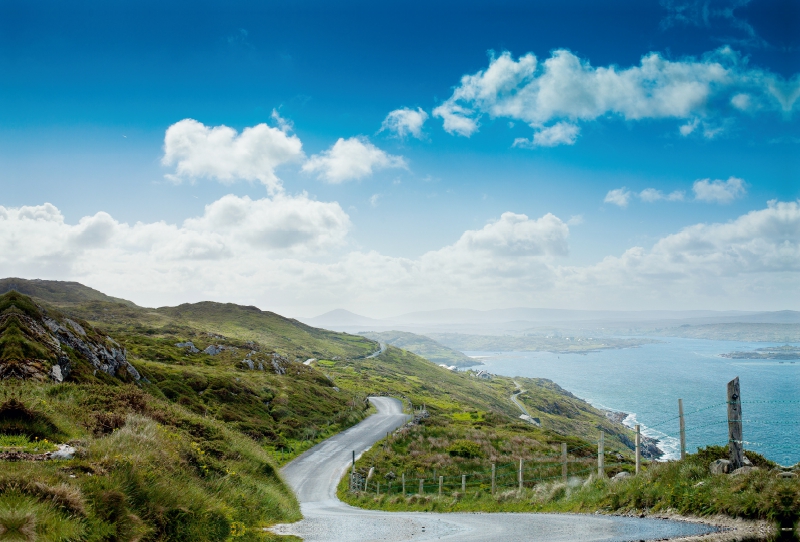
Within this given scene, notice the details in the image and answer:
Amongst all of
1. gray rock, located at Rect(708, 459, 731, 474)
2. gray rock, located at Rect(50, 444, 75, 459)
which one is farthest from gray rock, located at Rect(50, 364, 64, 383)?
gray rock, located at Rect(708, 459, 731, 474)

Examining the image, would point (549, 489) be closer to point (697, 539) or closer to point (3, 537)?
point (697, 539)

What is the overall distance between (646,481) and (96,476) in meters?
15.3

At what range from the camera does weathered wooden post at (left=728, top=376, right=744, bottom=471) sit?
1326 cm

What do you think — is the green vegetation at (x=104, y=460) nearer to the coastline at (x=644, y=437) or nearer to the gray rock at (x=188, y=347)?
the gray rock at (x=188, y=347)

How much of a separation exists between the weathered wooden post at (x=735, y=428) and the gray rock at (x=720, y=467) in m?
0.13

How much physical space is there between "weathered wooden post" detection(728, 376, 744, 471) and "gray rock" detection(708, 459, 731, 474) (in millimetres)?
131

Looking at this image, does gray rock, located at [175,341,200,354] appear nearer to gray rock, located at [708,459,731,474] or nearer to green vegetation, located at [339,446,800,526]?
green vegetation, located at [339,446,800,526]

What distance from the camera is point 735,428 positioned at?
45.0ft

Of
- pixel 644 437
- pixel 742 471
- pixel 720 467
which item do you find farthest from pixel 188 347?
pixel 644 437

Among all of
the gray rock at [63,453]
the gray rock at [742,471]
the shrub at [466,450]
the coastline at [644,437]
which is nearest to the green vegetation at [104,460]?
the gray rock at [63,453]

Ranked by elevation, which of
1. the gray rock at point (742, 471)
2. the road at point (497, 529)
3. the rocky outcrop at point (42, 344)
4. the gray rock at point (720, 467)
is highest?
the rocky outcrop at point (42, 344)

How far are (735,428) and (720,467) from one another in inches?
51.1

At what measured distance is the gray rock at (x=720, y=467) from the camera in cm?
1329

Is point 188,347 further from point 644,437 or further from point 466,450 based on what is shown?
point 644,437
